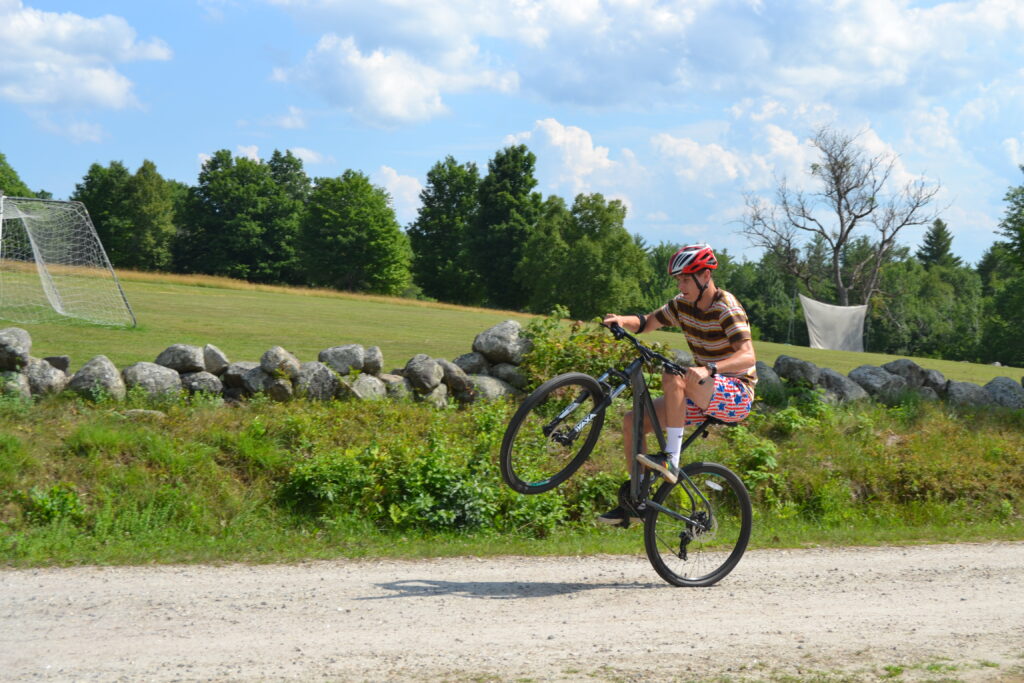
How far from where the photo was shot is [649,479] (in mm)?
7320

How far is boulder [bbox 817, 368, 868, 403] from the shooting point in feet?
48.4

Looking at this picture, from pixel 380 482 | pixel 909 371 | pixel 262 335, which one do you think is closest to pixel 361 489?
pixel 380 482

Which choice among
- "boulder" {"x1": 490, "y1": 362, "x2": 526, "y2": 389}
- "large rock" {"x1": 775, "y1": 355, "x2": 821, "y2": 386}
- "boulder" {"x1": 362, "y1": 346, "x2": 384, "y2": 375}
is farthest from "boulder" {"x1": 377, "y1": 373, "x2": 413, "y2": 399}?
"large rock" {"x1": 775, "y1": 355, "x2": 821, "y2": 386}

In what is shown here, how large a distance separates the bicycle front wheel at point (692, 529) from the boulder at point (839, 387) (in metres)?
7.62

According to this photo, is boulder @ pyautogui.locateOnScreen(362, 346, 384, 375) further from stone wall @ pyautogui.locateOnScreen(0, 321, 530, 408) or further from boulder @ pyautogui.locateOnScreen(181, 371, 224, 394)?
boulder @ pyautogui.locateOnScreen(181, 371, 224, 394)

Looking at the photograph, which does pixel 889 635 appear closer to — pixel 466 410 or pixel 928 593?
pixel 928 593

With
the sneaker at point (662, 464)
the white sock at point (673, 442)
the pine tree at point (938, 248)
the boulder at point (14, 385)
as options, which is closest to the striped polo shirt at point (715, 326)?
the white sock at point (673, 442)

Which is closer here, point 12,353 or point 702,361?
point 702,361

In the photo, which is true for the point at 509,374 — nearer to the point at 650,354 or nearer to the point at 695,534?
the point at 695,534

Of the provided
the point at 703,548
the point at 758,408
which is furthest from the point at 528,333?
the point at 703,548

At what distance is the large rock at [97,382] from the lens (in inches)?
432

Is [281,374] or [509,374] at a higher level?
[509,374]

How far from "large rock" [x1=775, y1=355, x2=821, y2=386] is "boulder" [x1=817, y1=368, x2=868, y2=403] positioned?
16 centimetres

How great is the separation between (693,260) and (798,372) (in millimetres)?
8636
